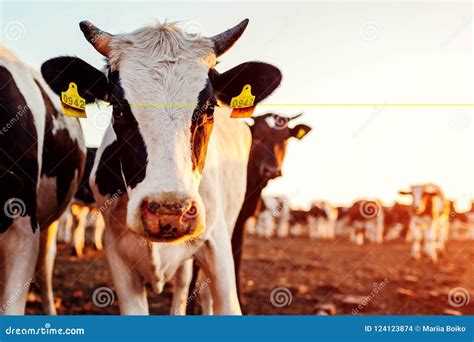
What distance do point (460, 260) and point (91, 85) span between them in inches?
532

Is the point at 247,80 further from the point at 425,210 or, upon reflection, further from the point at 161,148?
the point at 425,210

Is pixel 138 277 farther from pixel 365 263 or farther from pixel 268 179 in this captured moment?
pixel 365 263

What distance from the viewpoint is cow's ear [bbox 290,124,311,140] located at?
29.4 feet

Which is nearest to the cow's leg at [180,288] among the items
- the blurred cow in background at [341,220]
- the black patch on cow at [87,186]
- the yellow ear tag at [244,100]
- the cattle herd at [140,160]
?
the cattle herd at [140,160]

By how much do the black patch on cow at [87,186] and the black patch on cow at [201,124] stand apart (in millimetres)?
4654

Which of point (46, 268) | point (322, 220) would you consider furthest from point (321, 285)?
point (322, 220)

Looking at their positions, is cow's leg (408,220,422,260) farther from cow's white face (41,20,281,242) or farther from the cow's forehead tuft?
the cow's forehead tuft

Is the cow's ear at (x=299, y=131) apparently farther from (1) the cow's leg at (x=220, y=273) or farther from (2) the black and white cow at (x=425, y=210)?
(2) the black and white cow at (x=425, y=210)

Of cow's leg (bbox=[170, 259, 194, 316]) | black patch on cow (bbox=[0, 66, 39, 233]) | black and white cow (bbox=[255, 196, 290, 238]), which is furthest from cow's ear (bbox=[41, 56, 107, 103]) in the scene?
black and white cow (bbox=[255, 196, 290, 238])

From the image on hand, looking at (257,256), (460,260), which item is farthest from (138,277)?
(460,260)

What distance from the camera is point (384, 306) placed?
8117 mm

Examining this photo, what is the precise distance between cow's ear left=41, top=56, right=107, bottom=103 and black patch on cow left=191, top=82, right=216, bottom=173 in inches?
29.3

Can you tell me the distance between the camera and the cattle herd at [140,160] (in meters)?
3.62

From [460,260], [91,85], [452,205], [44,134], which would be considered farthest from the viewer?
[452,205]
